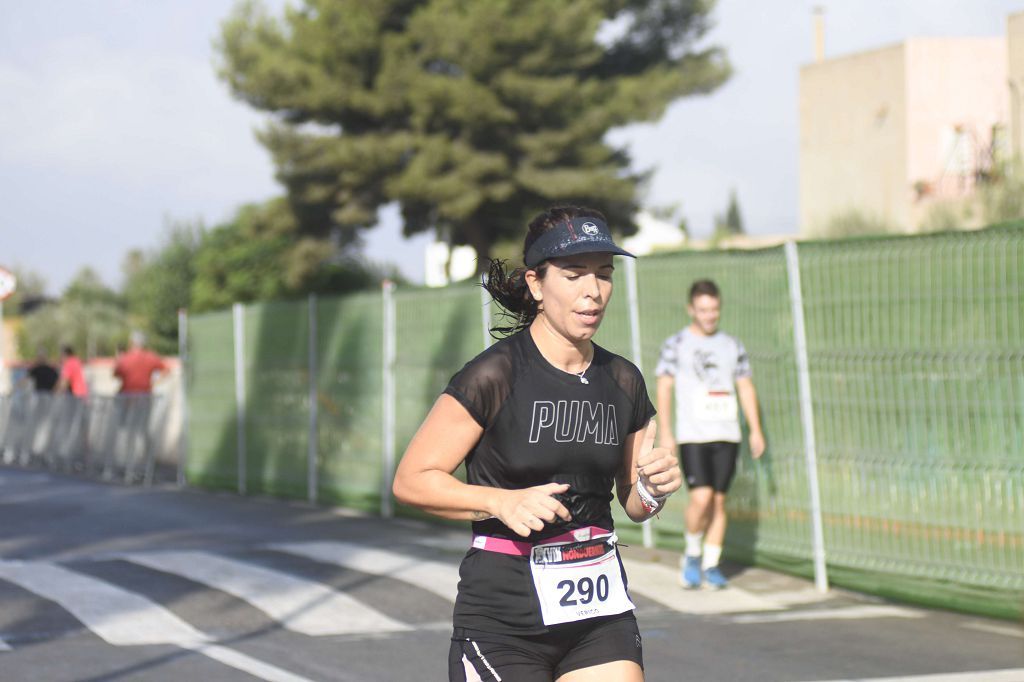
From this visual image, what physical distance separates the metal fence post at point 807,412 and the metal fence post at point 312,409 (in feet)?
24.5

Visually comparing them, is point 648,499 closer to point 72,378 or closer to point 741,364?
point 741,364

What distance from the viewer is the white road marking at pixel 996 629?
8.95 meters

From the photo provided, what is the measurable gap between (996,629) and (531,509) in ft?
19.4

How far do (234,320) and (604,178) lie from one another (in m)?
20.9

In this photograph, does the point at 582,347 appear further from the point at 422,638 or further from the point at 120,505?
the point at 120,505

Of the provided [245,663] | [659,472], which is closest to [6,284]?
[245,663]

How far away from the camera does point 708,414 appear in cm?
1023

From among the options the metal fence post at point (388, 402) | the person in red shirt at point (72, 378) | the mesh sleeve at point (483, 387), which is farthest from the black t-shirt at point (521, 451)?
the person in red shirt at point (72, 378)

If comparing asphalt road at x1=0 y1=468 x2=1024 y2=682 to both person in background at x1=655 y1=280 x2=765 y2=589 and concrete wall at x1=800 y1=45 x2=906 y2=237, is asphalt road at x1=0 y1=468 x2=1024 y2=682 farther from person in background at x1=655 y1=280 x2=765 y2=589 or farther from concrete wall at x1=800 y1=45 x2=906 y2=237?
concrete wall at x1=800 y1=45 x2=906 y2=237

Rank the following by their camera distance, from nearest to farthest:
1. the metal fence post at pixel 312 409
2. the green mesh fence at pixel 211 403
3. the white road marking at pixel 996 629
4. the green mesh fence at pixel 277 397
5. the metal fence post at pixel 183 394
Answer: the white road marking at pixel 996 629
the metal fence post at pixel 312 409
the green mesh fence at pixel 277 397
the green mesh fence at pixel 211 403
the metal fence post at pixel 183 394

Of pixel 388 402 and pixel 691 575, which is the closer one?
pixel 691 575

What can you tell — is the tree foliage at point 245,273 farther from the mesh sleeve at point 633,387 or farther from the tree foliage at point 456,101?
the mesh sleeve at point 633,387

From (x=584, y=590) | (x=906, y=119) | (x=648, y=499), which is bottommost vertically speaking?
(x=584, y=590)

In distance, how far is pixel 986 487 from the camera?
30.5ft
